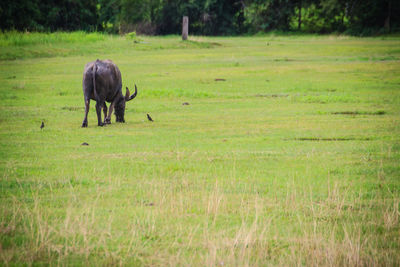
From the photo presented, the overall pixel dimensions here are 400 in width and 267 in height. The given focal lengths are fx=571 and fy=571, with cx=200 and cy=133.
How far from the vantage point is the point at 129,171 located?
10.0 m

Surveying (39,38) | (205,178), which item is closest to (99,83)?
(205,178)

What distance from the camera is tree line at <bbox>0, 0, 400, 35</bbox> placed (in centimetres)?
6831

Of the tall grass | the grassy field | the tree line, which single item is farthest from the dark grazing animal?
the tree line

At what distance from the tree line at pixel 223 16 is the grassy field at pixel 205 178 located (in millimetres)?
46718

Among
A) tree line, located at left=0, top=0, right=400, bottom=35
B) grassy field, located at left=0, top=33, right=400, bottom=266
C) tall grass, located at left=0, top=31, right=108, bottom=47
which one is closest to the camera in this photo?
grassy field, located at left=0, top=33, right=400, bottom=266

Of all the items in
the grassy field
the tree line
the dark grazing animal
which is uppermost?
the tree line

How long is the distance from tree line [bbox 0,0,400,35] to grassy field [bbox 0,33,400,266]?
4672 cm

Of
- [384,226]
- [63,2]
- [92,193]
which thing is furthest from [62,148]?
[63,2]

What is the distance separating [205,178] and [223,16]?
75.1 meters

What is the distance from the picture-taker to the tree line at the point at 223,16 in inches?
2689

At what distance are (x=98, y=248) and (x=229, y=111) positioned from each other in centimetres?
1281

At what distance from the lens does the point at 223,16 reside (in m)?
82.4

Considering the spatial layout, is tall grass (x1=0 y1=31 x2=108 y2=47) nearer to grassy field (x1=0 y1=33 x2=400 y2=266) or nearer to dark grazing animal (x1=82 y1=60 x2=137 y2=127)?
grassy field (x1=0 y1=33 x2=400 y2=266)

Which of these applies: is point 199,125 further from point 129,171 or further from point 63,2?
point 63,2
